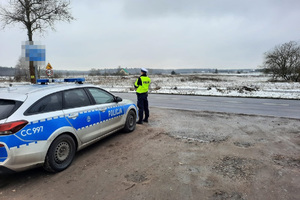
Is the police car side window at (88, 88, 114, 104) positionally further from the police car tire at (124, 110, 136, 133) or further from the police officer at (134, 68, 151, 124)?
the police officer at (134, 68, 151, 124)

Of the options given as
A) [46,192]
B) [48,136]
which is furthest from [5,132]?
[46,192]

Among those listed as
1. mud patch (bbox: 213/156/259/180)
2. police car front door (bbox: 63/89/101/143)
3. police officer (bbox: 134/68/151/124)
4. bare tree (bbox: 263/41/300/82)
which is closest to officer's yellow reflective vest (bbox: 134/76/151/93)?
police officer (bbox: 134/68/151/124)

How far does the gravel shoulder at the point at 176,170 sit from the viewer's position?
2.85 metres

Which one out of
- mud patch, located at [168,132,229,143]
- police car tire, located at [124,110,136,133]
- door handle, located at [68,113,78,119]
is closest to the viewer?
door handle, located at [68,113,78,119]

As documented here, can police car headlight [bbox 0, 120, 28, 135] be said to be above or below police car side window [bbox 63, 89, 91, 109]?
below

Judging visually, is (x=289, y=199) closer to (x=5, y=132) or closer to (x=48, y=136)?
(x=48, y=136)

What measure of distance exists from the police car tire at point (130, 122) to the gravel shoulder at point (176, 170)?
0.96ft

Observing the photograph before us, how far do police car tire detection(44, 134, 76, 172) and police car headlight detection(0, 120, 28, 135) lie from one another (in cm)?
63

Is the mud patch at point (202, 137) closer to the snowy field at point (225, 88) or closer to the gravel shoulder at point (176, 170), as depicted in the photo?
the gravel shoulder at point (176, 170)

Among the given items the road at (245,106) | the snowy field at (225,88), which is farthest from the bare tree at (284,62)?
the road at (245,106)

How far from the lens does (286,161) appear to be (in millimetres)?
3852

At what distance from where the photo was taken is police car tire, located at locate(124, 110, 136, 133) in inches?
219

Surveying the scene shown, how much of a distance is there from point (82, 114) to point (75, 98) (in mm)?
386

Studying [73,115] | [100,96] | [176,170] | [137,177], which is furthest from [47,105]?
[176,170]
